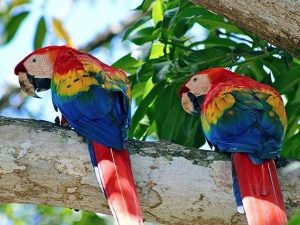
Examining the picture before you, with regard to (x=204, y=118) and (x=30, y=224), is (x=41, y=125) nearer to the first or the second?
(x=204, y=118)

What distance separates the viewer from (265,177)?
252 cm

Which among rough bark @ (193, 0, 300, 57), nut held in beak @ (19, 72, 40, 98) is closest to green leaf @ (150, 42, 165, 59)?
nut held in beak @ (19, 72, 40, 98)

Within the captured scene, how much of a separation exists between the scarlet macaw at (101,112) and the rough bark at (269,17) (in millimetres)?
428

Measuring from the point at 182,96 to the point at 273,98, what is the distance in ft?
1.41

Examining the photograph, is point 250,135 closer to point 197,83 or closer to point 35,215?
point 197,83

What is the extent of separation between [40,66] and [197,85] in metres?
0.59

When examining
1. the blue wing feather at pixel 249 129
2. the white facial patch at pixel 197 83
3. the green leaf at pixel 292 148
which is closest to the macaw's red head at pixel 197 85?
the white facial patch at pixel 197 83

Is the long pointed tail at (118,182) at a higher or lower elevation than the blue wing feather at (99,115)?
lower

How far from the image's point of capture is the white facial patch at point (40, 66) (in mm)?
3123

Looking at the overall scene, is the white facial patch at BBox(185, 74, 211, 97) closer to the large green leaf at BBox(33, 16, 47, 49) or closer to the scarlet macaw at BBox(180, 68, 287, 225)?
the scarlet macaw at BBox(180, 68, 287, 225)

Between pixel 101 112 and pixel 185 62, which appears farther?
pixel 185 62

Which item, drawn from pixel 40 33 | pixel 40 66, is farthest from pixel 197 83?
pixel 40 33

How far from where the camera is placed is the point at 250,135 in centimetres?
263

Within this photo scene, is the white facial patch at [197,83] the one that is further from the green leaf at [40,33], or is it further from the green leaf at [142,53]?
the green leaf at [40,33]
